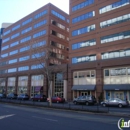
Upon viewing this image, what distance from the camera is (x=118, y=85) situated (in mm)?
32188

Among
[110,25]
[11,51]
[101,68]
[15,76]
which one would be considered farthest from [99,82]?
[11,51]

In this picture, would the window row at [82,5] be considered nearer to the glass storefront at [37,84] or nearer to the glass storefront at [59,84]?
the glass storefront at [59,84]

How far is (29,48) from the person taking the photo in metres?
47.8

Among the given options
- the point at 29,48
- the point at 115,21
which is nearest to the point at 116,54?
the point at 115,21

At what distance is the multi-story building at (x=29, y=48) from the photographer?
5021 cm

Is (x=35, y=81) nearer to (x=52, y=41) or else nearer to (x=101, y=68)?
(x=52, y=41)

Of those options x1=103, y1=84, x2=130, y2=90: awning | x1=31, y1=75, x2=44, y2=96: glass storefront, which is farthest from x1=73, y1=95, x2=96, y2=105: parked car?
x1=31, y1=75, x2=44, y2=96: glass storefront

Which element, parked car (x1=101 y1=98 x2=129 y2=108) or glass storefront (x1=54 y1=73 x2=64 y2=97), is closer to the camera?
parked car (x1=101 y1=98 x2=129 y2=108)

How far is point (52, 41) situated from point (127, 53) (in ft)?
83.4

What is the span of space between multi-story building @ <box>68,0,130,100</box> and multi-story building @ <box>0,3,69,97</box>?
7285mm

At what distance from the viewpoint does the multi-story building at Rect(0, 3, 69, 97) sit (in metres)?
50.2

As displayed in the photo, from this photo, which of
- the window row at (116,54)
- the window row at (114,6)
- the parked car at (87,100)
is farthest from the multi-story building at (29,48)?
the window row at (114,6)

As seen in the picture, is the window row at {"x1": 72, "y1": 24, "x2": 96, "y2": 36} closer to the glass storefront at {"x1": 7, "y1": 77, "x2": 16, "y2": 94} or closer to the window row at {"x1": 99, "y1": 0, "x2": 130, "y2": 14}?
the window row at {"x1": 99, "y1": 0, "x2": 130, "y2": 14}

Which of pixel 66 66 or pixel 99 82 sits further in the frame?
pixel 66 66
